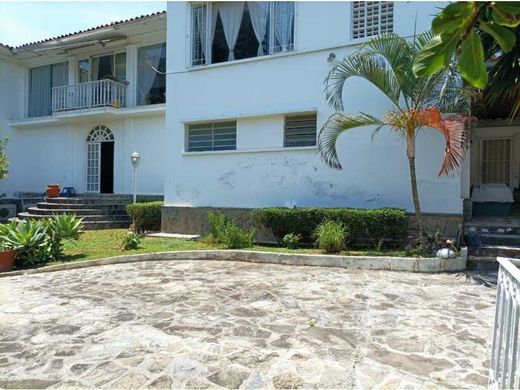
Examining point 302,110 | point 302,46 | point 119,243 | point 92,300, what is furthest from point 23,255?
point 302,46

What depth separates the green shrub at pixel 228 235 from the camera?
31.3ft

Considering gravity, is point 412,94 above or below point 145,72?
below

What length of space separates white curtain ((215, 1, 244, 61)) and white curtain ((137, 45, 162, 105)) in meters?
5.45

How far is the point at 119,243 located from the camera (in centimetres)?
1073

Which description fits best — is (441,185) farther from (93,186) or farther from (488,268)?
(93,186)

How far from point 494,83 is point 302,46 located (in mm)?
5133

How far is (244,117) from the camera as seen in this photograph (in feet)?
36.7

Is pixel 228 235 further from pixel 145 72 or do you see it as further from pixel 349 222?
pixel 145 72

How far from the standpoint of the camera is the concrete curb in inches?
296

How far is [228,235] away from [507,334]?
24.4 ft

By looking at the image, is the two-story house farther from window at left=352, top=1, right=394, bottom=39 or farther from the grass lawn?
window at left=352, top=1, right=394, bottom=39

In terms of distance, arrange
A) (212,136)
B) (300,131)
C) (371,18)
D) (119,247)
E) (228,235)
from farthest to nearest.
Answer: (212,136) < (300,131) < (119,247) < (371,18) < (228,235)

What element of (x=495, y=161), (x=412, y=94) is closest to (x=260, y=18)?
(x=412, y=94)

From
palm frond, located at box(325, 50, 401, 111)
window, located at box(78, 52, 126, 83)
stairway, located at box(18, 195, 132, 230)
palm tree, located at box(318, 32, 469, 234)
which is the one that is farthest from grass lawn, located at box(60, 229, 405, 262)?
window, located at box(78, 52, 126, 83)
